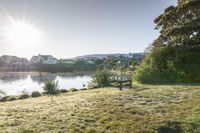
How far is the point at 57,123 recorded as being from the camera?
6.74m

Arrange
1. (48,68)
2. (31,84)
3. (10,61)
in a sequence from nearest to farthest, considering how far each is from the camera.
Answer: (31,84) < (48,68) < (10,61)

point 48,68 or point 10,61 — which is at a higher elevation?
point 10,61

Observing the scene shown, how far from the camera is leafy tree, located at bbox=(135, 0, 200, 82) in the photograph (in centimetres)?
1638

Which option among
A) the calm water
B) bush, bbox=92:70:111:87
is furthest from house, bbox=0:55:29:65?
bush, bbox=92:70:111:87

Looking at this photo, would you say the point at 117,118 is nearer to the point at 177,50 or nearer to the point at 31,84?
the point at 177,50

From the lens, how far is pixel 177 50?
17.3 meters

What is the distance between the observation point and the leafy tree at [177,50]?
1638cm

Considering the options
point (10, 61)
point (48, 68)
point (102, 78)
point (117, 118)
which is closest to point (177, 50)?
point (102, 78)

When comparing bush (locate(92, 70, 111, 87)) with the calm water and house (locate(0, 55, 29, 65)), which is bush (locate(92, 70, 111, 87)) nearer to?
the calm water

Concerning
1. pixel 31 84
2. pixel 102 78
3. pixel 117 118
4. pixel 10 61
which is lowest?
pixel 31 84

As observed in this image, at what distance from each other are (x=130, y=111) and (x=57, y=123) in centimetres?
252

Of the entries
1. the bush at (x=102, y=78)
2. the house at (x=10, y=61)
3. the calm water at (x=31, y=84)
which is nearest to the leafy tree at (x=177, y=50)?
the bush at (x=102, y=78)

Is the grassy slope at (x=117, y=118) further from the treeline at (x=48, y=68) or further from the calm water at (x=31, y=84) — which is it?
the treeline at (x=48, y=68)

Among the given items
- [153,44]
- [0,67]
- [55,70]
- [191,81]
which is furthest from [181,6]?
[0,67]
